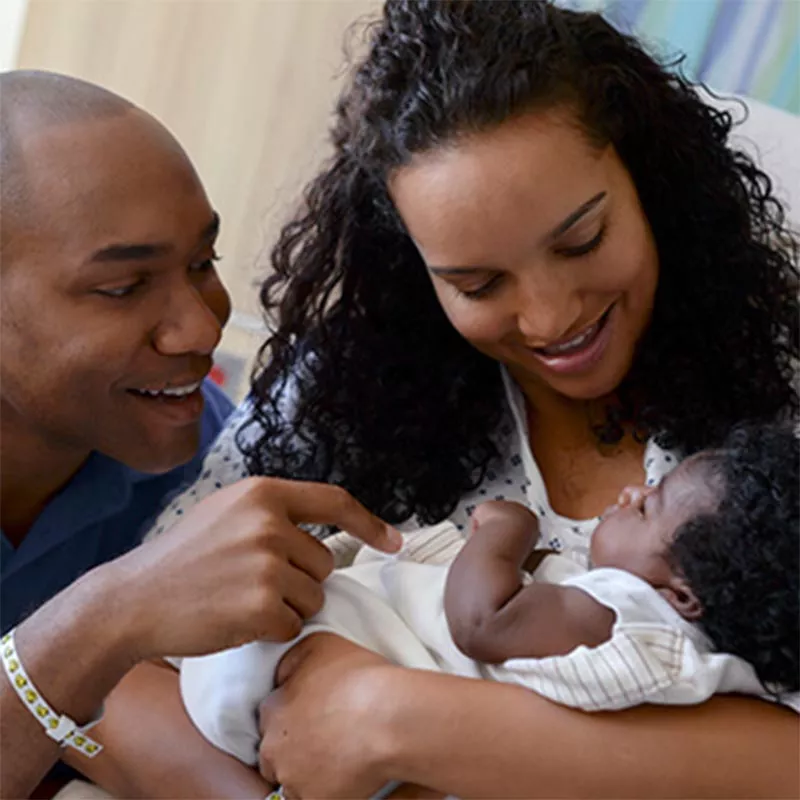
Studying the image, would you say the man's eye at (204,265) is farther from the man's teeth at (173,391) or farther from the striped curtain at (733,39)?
the striped curtain at (733,39)

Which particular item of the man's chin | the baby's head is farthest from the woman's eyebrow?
the man's chin

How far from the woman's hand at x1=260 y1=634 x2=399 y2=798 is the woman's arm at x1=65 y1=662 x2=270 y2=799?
0.18ft

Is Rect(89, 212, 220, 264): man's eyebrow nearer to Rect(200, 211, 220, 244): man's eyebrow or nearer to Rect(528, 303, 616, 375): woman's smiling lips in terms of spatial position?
Rect(200, 211, 220, 244): man's eyebrow

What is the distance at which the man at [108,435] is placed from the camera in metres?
1.18

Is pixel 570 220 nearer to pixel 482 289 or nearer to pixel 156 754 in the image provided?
pixel 482 289

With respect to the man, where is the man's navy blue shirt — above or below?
below

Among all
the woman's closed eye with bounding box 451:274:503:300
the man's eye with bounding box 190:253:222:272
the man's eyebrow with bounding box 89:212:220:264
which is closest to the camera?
the woman's closed eye with bounding box 451:274:503:300

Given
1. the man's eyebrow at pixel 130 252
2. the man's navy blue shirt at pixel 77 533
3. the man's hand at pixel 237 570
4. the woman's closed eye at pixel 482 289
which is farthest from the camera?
the man's navy blue shirt at pixel 77 533

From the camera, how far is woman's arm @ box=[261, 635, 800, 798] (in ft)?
3.26

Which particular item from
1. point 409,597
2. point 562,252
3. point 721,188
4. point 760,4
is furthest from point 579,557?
point 760,4


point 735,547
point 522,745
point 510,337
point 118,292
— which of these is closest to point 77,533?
point 118,292

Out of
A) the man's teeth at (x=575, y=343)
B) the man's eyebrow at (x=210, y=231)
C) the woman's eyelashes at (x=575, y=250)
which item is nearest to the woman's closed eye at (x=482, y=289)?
the woman's eyelashes at (x=575, y=250)

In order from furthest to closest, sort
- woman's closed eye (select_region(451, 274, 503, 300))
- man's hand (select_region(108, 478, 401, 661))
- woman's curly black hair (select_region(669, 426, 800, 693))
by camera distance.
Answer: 1. woman's closed eye (select_region(451, 274, 503, 300))
2. man's hand (select_region(108, 478, 401, 661))
3. woman's curly black hair (select_region(669, 426, 800, 693))

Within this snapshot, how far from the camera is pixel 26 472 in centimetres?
162
